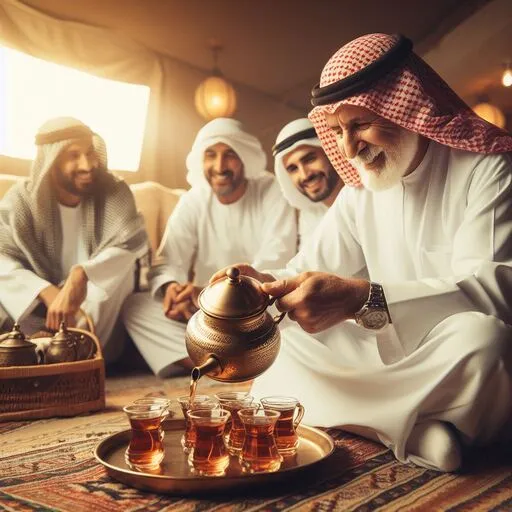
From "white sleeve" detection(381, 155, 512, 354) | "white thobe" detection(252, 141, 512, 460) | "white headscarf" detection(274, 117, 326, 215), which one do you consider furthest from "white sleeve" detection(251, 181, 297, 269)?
"white sleeve" detection(381, 155, 512, 354)

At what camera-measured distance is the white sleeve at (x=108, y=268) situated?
3885 millimetres

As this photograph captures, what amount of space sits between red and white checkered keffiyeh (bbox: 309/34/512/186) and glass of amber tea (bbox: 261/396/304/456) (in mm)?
1006

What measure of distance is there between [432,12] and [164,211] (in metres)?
2.48

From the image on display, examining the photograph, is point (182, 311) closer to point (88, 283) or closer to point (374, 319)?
point (88, 283)

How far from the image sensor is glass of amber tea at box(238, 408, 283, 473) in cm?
156

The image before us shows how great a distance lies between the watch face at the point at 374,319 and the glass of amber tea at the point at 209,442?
52cm

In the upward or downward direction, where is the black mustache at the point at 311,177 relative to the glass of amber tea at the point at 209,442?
upward

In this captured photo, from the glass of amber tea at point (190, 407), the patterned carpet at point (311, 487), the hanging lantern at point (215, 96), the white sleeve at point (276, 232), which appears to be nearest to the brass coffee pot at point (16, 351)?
the patterned carpet at point (311, 487)

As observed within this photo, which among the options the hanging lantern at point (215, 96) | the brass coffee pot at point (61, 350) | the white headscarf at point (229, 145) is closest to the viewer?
the brass coffee pot at point (61, 350)

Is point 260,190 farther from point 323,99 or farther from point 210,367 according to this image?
point 210,367

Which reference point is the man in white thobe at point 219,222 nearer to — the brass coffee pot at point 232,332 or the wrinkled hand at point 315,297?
the wrinkled hand at point 315,297

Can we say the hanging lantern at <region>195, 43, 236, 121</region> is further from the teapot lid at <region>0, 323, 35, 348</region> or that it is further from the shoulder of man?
the shoulder of man

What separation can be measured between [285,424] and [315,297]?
0.35 metres

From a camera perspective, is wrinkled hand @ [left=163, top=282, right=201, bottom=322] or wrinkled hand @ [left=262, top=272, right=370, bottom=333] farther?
wrinkled hand @ [left=163, top=282, right=201, bottom=322]
